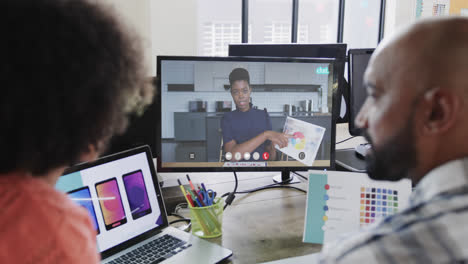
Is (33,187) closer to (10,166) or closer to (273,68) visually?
(10,166)

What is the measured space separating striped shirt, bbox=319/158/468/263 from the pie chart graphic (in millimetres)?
727

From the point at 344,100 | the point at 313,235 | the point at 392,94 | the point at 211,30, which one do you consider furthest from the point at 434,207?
the point at 211,30

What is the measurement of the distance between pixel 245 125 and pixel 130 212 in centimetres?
46

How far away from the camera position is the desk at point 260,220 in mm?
998

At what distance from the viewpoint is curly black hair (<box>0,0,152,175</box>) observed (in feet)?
1.34

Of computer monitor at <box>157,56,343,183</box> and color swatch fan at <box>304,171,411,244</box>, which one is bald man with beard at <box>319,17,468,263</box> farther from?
computer monitor at <box>157,56,343,183</box>

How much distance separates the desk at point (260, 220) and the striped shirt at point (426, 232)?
0.48m

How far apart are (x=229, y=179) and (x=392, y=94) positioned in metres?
1.03

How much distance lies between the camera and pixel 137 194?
3.31ft

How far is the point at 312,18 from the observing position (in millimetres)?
5227

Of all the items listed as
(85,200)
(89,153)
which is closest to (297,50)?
(85,200)

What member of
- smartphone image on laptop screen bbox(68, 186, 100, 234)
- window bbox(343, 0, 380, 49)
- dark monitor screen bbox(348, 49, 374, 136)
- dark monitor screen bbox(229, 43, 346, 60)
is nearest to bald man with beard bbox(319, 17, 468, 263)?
smartphone image on laptop screen bbox(68, 186, 100, 234)

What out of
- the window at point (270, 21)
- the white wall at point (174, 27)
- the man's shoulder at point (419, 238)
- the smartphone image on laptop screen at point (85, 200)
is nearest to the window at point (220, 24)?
the window at point (270, 21)

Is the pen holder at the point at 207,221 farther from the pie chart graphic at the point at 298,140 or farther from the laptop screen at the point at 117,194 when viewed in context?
the pie chart graphic at the point at 298,140
